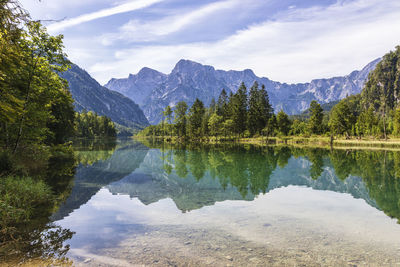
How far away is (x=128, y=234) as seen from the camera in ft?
36.3

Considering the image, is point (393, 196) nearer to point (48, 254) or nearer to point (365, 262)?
point (365, 262)

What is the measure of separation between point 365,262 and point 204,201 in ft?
33.8

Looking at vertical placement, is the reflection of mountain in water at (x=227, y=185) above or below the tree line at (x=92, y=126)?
below

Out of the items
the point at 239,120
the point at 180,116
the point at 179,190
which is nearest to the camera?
the point at 179,190

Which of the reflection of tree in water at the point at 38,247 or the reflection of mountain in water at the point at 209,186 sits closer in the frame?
the reflection of tree in water at the point at 38,247

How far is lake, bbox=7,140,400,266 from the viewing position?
880cm

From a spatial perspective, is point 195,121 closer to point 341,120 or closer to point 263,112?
point 263,112

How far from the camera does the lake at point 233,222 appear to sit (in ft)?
28.9

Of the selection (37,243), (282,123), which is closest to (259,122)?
(282,123)

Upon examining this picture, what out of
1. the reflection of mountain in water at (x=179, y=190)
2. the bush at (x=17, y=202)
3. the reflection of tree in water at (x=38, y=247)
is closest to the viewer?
the reflection of tree in water at (x=38, y=247)

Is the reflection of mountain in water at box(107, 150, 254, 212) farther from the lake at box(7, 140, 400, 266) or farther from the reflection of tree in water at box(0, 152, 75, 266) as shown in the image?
the reflection of tree in water at box(0, 152, 75, 266)

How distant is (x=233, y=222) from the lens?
12.7m

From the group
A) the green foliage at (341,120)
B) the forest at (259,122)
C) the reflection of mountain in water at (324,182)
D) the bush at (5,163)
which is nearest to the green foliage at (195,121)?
the forest at (259,122)

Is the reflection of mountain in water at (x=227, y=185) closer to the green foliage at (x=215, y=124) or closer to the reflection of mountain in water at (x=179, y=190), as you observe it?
the reflection of mountain in water at (x=179, y=190)
